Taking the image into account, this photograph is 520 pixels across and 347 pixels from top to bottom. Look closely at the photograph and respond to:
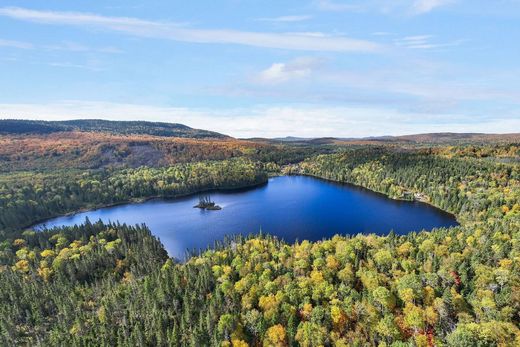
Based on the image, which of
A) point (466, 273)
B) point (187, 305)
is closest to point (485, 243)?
point (466, 273)

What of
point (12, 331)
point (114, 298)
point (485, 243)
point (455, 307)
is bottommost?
point (12, 331)

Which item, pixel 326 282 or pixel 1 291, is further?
→ pixel 1 291

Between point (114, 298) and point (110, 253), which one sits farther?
point (110, 253)

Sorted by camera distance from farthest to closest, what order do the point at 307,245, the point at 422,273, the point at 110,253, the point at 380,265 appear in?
the point at 110,253
the point at 307,245
the point at 380,265
the point at 422,273

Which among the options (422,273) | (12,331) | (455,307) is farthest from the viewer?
(422,273)

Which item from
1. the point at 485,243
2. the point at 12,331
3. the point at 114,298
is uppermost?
the point at 485,243

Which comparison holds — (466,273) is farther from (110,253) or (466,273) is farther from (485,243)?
(110,253)

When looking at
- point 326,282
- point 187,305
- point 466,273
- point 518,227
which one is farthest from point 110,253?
point 518,227

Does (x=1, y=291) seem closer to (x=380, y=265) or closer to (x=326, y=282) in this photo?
(x=326, y=282)

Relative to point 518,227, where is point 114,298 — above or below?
below
